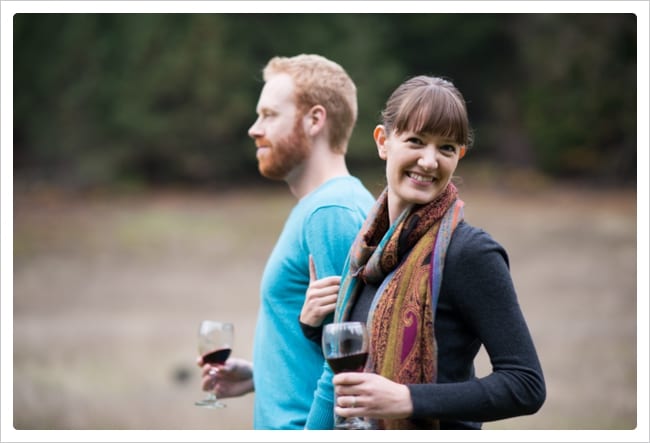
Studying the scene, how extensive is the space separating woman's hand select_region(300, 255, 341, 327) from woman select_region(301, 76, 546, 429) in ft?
0.51

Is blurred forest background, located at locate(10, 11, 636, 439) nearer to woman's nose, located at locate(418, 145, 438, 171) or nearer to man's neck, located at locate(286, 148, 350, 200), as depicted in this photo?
man's neck, located at locate(286, 148, 350, 200)

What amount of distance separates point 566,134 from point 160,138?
35.6 feet

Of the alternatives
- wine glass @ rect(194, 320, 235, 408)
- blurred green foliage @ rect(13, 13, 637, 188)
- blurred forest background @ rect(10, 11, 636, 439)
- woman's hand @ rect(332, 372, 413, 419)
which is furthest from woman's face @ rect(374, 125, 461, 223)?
blurred green foliage @ rect(13, 13, 637, 188)

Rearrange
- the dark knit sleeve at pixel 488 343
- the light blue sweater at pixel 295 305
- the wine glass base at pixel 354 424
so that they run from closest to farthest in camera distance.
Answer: the dark knit sleeve at pixel 488 343 < the wine glass base at pixel 354 424 < the light blue sweater at pixel 295 305

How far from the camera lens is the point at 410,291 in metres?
1.96

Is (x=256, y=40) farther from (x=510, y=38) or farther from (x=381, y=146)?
(x=381, y=146)

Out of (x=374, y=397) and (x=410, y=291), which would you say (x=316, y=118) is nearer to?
(x=410, y=291)

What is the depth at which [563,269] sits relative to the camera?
16391 mm

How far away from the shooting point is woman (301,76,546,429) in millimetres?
1895

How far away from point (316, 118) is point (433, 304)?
1.05 meters

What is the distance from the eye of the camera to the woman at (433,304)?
1895 mm

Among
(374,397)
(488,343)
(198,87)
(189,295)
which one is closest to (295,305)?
(374,397)

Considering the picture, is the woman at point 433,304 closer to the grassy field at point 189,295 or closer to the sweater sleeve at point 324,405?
the sweater sleeve at point 324,405

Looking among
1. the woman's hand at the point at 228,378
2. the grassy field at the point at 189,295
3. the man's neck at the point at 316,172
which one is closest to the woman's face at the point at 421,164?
the man's neck at the point at 316,172
